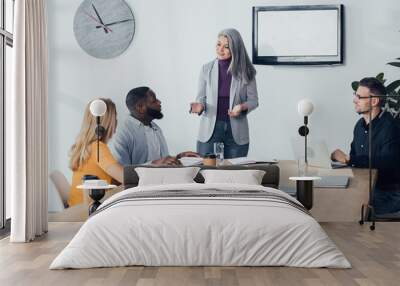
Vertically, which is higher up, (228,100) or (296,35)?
(296,35)

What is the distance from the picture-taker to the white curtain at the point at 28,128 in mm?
6371

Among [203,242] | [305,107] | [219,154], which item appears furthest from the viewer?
[219,154]

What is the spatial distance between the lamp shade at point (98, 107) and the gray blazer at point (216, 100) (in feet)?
3.98

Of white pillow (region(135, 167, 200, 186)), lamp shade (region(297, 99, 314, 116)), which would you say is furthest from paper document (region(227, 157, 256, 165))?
lamp shade (region(297, 99, 314, 116))

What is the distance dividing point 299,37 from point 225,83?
1.12 metres

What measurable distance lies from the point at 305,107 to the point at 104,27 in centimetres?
281

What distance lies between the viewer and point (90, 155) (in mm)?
8023

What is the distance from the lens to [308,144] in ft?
26.0

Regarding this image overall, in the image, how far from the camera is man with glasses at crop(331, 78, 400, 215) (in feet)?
25.8

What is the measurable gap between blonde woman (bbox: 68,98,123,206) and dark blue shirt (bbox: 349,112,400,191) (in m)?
3.13

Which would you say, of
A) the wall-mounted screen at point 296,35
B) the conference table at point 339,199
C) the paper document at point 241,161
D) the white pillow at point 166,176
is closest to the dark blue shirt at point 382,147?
the conference table at point 339,199

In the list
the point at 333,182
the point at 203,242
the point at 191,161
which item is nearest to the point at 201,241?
the point at 203,242

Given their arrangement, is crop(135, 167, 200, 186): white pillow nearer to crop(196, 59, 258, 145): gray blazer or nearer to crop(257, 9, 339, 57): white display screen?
crop(196, 59, 258, 145): gray blazer

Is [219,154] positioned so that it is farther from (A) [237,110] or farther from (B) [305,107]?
(B) [305,107]
